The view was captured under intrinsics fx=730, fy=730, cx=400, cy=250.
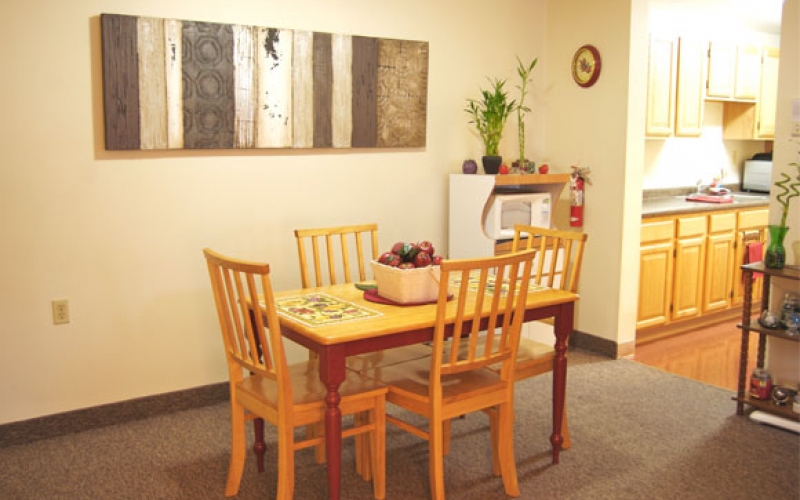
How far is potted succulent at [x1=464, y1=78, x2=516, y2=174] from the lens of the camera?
13.9 ft

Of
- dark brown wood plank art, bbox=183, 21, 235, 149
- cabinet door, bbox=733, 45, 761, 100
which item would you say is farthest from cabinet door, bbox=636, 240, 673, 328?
dark brown wood plank art, bbox=183, 21, 235, 149

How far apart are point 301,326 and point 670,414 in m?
2.06

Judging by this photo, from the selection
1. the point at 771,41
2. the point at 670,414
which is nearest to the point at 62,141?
the point at 670,414

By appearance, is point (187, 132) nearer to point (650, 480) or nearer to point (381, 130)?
point (381, 130)

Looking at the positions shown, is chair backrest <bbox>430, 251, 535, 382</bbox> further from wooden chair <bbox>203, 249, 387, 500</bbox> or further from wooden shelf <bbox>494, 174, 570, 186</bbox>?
wooden shelf <bbox>494, 174, 570, 186</bbox>

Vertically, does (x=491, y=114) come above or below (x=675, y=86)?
below

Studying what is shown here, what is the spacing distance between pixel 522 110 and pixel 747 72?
2100 millimetres

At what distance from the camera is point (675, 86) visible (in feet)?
16.4

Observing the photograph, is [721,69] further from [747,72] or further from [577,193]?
[577,193]

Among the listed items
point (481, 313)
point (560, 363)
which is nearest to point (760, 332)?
point (560, 363)

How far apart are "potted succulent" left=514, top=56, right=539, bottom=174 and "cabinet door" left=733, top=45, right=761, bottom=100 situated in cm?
183

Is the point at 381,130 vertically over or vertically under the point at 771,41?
under

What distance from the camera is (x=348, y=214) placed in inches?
156

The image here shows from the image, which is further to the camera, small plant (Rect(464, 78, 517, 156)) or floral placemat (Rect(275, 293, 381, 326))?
small plant (Rect(464, 78, 517, 156))
